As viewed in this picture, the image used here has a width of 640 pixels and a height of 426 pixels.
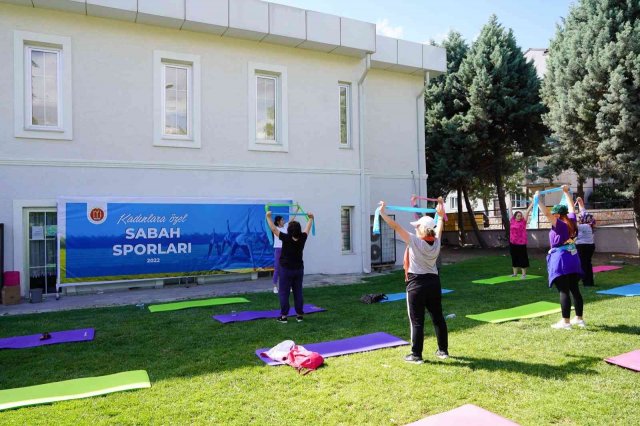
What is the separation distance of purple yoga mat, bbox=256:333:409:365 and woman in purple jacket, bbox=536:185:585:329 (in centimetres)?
255

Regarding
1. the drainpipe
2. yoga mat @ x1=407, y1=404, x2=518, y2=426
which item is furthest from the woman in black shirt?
the drainpipe

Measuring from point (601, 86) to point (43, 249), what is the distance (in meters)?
17.9

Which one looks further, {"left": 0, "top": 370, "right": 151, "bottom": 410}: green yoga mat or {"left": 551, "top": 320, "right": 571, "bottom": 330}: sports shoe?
{"left": 551, "top": 320, "right": 571, "bottom": 330}: sports shoe

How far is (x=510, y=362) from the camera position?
5.93 meters

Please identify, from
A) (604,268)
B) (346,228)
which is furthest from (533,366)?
(604,268)

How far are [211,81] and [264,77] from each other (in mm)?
1835

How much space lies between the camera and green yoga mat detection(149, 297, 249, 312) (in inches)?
405

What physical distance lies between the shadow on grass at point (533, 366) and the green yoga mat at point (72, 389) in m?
3.76

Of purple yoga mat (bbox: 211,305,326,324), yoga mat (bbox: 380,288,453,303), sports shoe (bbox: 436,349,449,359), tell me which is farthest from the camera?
yoga mat (bbox: 380,288,453,303)

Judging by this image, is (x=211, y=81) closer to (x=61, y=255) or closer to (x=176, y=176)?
(x=176, y=176)

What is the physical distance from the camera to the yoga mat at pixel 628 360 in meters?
5.54

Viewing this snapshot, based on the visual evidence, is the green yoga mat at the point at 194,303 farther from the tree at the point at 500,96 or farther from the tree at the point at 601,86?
the tree at the point at 500,96

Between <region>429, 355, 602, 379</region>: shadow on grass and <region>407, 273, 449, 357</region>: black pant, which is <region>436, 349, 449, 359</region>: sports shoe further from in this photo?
<region>407, 273, 449, 357</region>: black pant

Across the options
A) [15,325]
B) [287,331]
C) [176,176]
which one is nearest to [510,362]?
[287,331]
